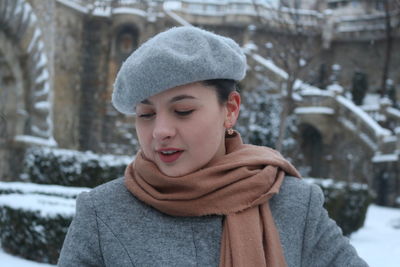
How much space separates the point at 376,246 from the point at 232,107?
6153 millimetres

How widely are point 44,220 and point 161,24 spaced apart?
15458mm

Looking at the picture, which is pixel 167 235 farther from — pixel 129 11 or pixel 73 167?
pixel 129 11

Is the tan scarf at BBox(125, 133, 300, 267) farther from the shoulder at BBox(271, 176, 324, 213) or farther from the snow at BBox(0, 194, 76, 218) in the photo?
the snow at BBox(0, 194, 76, 218)

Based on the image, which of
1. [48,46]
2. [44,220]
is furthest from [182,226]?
[48,46]

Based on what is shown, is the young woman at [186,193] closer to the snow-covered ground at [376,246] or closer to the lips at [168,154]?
the lips at [168,154]

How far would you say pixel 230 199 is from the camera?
1.53 meters

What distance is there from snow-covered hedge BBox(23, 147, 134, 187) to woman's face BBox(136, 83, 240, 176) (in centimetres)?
576

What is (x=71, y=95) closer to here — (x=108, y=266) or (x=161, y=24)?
(x=161, y=24)

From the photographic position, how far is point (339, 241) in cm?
164

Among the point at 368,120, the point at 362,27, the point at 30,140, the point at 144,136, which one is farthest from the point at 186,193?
the point at 362,27

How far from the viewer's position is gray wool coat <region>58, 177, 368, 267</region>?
1455mm

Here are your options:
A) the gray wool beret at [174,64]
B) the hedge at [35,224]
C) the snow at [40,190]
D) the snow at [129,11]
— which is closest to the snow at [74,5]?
the snow at [129,11]

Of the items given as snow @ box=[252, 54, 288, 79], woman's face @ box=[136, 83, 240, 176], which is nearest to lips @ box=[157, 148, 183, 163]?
woman's face @ box=[136, 83, 240, 176]

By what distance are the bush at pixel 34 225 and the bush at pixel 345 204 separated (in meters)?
4.51
